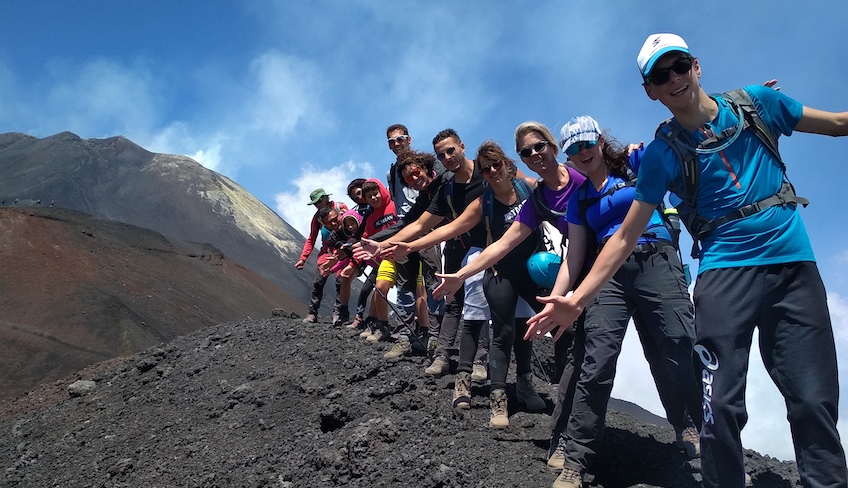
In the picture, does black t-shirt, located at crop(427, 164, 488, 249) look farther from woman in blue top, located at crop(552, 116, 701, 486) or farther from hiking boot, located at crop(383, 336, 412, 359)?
hiking boot, located at crop(383, 336, 412, 359)

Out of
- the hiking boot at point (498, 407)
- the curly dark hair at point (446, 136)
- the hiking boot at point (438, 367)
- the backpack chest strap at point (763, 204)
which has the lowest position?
the hiking boot at point (498, 407)

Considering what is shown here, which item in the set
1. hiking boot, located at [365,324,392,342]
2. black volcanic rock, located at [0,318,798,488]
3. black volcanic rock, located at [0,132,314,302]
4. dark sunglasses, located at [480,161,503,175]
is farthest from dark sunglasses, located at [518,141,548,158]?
black volcanic rock, located at [0,132,314,302]

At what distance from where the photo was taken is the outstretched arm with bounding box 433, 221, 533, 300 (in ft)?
10.9

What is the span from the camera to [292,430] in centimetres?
524

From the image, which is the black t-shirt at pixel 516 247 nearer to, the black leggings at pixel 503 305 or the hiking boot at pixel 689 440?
the black leggings at pixel 503 305

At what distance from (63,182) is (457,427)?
32.8m

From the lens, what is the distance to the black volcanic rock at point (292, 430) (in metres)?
3.94

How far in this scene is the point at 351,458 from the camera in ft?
13.7

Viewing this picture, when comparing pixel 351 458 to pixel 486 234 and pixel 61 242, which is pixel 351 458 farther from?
pixel 61 242

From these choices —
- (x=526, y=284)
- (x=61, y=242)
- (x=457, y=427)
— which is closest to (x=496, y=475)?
(x=457, y=427)

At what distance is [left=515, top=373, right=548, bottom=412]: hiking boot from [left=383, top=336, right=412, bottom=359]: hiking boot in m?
1.44

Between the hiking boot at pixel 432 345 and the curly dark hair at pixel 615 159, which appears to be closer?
the curly dark hair at pixel 615 159

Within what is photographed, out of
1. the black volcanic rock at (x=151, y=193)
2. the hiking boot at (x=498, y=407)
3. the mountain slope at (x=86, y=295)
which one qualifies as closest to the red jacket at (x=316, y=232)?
the hiking boot at (x=498, y=407)

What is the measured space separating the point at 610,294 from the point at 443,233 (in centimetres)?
109
